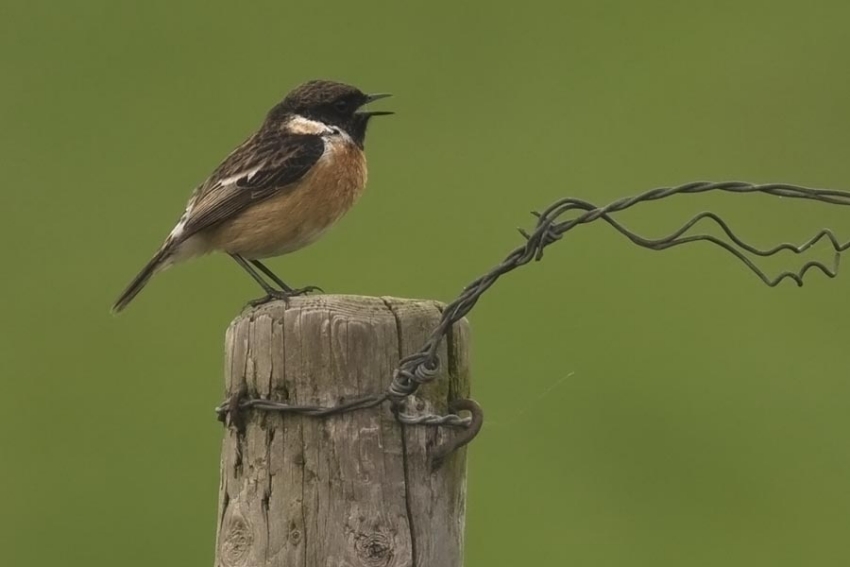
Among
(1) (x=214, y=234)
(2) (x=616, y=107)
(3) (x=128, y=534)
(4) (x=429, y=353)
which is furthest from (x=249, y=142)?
(2) (x=616, y=107)

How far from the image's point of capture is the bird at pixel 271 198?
6555 mm

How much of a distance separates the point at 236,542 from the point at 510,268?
99cm

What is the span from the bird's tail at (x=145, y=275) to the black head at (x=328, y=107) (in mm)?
772

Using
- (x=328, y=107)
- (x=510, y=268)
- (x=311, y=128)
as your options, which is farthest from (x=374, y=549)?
(x=328, y=107)

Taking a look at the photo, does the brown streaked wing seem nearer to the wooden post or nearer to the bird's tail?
the bird's tail

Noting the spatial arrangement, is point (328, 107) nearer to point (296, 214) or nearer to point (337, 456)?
point (296, 214)

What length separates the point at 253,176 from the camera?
6.57 m

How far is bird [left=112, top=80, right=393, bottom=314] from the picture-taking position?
258 inches

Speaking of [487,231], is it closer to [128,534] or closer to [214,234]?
[128,534]

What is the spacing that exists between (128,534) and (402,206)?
4143 mm

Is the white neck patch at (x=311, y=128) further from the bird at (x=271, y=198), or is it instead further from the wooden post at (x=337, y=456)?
the wooden post at (x=337, y=456)

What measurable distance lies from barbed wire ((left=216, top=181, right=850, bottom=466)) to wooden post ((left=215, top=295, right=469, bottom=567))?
0.10ft

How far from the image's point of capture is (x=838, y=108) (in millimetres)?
14562

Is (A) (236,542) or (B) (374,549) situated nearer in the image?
(B) (374,549)
